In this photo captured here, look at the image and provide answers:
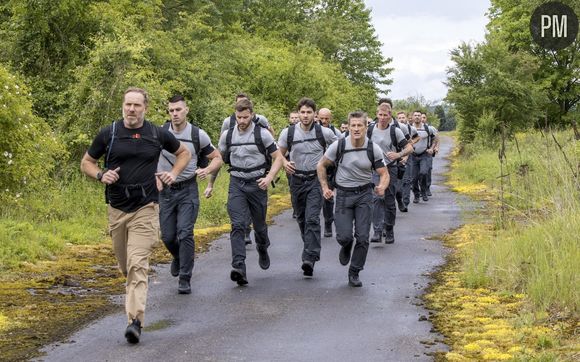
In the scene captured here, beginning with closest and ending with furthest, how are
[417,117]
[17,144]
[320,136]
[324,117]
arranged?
[320,136] → [17,144] → [324,117] → [417,117]

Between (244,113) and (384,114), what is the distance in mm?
Answer: 4313

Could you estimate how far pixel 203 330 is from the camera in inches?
284

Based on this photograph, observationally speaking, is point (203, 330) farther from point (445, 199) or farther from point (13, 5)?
point (445, 199)

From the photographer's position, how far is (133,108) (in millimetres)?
7023

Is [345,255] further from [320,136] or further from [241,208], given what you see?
[320,136]

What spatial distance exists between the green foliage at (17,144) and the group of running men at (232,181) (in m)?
3.10

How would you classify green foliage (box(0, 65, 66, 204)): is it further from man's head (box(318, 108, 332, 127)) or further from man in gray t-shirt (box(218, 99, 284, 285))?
man's head (box(318, 108, 332, 127))

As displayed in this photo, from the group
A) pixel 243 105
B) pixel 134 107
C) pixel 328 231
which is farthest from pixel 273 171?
pixel 328 231

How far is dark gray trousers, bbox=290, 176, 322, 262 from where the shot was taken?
10.1 m

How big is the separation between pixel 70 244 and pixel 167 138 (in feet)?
16.8

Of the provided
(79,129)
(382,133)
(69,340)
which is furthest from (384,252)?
(79,129)

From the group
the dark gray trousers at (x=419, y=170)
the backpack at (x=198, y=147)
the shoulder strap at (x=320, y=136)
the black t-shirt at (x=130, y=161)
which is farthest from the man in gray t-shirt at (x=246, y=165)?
the dark gray trousers at (x=419, y=170)

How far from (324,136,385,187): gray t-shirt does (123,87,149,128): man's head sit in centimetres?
316

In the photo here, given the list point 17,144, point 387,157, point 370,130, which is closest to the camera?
point 17,144
